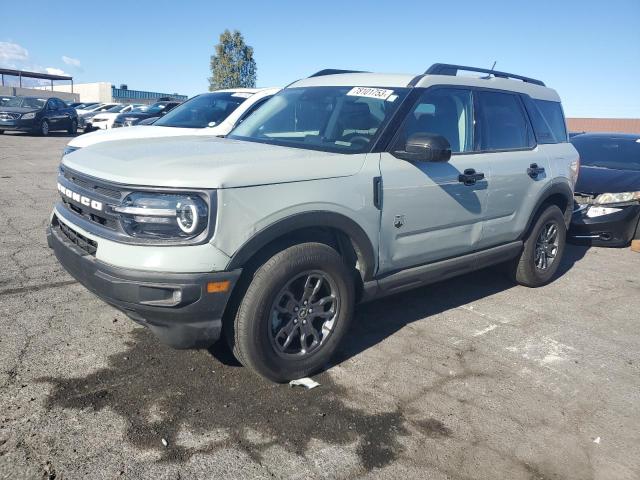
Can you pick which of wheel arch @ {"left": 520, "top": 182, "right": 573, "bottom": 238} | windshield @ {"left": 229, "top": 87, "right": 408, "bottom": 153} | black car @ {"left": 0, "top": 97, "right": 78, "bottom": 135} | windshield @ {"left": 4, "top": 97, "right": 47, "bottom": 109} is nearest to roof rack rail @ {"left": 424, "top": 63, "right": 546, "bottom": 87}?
windshield @ {"left": 229, "top": 87, "right": 408, "bottom": 153}

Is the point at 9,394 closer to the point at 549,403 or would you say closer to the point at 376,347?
the point at 376,347

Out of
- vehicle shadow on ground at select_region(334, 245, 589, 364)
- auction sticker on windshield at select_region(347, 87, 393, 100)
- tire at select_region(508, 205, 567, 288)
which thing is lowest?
vehicle shadow on ground at select_region(334, 245, 589, 364)

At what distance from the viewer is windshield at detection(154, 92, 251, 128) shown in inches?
292

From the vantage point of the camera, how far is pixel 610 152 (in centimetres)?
832

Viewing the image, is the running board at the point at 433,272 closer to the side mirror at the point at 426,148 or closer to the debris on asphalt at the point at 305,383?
the debris on asphalt at the point at 305,383

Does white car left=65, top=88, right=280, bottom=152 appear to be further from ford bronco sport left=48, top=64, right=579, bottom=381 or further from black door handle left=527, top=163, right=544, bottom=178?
black door handle left=527, top=163, right=544, bottom=178

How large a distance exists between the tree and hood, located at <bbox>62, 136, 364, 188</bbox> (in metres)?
44.1

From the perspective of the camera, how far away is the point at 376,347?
382cm

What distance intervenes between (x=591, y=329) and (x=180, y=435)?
3.46m

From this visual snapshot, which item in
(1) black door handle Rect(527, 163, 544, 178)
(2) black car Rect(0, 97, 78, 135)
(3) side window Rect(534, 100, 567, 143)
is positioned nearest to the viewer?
(1) black door handle Rect(527, 163, 544, 178)

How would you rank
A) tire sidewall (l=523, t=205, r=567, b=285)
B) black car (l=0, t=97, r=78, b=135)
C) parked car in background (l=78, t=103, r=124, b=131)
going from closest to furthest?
tire sidewall (l=523, t=205, r=567, b=285), black car (l=0, t=97, r=78, b=135), parked car in background (l=78, t=103, r=124, b=131)

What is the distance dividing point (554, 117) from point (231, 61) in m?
44.2

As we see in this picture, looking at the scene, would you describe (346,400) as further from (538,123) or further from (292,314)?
(538,123)

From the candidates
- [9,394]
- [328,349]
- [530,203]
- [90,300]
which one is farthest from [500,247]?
[9,394]
